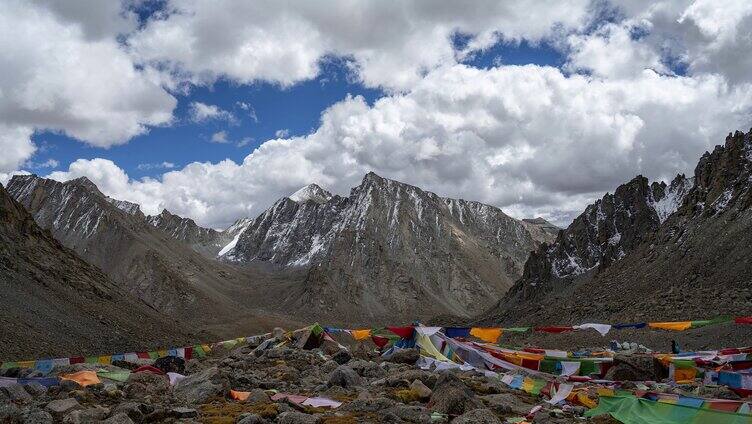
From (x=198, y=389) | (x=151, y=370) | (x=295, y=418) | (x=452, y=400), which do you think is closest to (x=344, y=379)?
(x=198, y=389)

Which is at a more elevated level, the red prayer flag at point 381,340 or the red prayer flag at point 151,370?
the red prayer flag at point 381,340

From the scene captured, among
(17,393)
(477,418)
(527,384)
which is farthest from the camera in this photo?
(527,384)

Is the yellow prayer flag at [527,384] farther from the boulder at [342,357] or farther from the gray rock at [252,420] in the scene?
the gray rock at [252,420]

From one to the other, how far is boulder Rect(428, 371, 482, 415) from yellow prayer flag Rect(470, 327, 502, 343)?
14.8 m

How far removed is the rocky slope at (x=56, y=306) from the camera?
44719 millimetres

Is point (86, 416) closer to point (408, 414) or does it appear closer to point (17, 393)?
point (17, 393)

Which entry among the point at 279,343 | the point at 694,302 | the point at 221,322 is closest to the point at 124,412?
the point at 279,343

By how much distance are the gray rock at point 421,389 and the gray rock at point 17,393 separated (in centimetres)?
898

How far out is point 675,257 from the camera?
64875 millimetres

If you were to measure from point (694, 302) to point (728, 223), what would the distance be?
17.9 meters

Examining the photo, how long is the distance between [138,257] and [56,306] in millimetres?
106567

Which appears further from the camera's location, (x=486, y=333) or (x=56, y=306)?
(x=56, y=306)

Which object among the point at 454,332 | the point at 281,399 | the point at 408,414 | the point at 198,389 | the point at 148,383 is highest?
→ the point at 454,332

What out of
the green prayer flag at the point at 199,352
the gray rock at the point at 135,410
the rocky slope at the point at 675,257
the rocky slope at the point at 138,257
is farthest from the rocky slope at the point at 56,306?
the rocky slope at the point at 675,257
